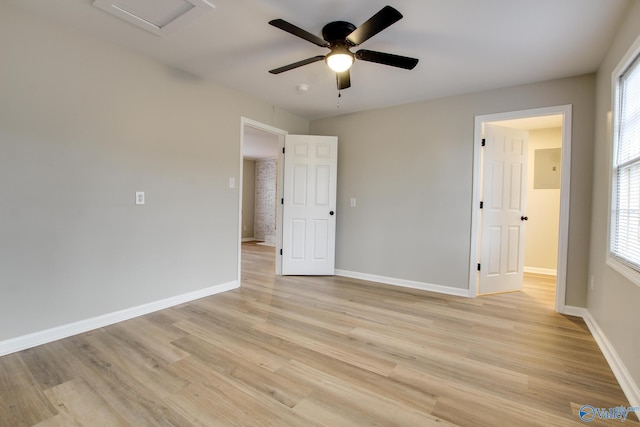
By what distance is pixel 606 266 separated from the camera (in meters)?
2.29

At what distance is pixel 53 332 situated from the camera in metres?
2.21

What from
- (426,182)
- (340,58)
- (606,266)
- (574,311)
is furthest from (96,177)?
(574,311)

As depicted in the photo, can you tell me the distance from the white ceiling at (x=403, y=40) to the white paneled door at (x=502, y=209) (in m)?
0.78

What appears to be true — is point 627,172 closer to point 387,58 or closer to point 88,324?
point 387,58

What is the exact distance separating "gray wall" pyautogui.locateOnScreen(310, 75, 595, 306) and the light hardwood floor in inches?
34.2

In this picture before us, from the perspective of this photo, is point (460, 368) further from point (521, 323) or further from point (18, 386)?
point (18, 386)

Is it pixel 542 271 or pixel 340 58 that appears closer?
pixel 340 58

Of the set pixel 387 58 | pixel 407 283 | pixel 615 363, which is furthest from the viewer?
pixel 407 283

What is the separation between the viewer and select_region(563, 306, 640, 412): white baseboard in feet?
5.25

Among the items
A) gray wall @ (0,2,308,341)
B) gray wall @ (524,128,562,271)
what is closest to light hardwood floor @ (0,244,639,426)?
gray wall @ (0,2,308,341)

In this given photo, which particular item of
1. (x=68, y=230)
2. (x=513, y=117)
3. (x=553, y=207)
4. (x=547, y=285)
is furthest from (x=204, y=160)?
(x=553, y=207)

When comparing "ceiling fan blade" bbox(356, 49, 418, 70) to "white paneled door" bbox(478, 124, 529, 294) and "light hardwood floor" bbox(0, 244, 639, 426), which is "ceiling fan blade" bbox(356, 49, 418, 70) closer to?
"white paneled door" bbox(478, 124, 529, 294)

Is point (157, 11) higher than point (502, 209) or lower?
higher

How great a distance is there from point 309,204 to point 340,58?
2406 millimetres
